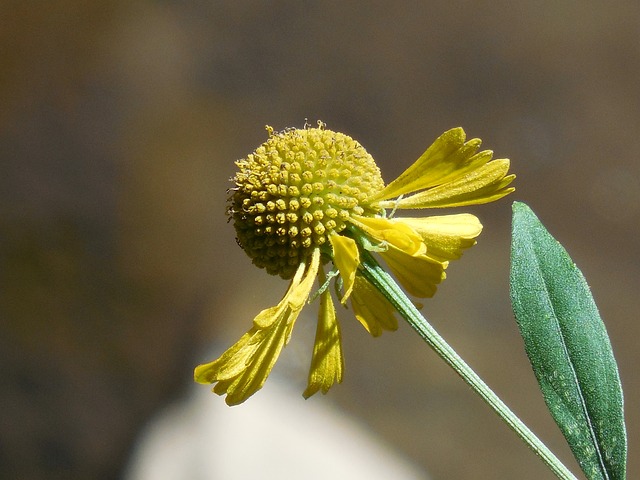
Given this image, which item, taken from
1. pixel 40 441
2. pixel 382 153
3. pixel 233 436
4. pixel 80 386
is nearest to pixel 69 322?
pixel 80 386

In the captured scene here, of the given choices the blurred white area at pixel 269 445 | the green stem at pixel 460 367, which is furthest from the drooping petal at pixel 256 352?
the blurred white area at pixel 269 445

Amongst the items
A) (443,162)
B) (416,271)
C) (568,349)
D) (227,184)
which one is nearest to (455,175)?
(443,162)

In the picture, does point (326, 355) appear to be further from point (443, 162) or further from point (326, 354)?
point (443, 162)

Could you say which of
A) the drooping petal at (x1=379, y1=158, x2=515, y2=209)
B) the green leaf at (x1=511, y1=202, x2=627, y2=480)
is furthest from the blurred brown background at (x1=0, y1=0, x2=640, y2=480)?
the green leaf at (x1=511, y1=202, x2=627, y2=480)

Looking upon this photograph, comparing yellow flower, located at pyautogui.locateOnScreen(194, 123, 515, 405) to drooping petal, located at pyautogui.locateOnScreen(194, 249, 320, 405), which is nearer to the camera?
drooping petal, located at pyautogui.locateOnScreen(194, 249, 320, 405)

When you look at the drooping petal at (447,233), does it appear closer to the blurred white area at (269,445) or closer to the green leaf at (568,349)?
the green leaf at (568,349)

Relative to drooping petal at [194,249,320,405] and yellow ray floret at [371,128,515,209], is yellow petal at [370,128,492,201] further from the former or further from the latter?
drooping petal at [194,249,320,405]
